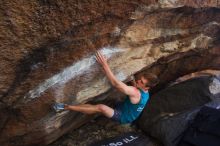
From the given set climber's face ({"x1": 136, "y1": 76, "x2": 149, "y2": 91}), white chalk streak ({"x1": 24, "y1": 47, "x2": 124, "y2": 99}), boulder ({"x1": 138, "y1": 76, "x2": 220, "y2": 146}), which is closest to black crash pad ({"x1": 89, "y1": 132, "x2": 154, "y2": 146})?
boulder ({"x1": 138, "y1": 76, "x2": 220, "y2": 146})

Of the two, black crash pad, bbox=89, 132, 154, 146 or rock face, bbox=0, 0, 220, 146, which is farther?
black crash pad, bbox=89, 132, 154, 146

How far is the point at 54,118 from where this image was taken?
356 centimetres

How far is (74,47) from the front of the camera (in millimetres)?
2816

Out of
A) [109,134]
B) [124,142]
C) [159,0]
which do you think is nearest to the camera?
[159,0]

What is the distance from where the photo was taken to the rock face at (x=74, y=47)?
243cm

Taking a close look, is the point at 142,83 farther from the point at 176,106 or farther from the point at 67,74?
the point at 67,74

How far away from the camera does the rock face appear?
2428mm

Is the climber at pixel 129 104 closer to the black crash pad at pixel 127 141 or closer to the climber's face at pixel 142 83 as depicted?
the climber's face at pixel 142 83

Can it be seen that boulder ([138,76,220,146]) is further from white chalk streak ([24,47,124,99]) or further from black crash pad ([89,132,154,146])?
white chalk streak ([24,47,124,99])

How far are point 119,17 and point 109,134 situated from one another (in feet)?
6.75

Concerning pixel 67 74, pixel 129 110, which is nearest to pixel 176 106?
pixel 129 110

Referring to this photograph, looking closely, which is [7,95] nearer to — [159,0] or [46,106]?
[46,106]

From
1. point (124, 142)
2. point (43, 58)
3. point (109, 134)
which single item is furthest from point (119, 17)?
point (109, 134)

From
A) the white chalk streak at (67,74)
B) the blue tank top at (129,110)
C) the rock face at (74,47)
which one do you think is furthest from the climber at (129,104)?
the white chalk streak at (67,74)
